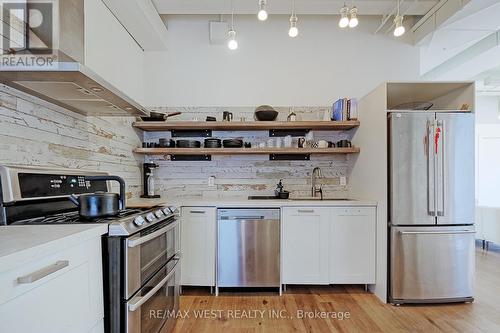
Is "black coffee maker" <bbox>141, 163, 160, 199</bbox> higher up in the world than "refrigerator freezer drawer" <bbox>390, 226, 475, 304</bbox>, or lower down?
higher up

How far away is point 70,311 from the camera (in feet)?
3.45

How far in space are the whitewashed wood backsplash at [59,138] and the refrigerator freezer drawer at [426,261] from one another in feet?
9.29

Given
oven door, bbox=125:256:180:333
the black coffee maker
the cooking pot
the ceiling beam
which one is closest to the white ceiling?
the ceiling beam

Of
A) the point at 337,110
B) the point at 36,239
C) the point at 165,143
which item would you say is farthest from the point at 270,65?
the point at 36,239

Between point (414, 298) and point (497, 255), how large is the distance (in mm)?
2604

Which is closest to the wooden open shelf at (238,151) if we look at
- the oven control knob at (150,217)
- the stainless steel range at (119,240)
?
the stainless steel range at (119,240)

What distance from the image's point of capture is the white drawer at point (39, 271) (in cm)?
77

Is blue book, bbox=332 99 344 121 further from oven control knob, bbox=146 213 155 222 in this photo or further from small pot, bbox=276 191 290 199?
oven control knob, bbox=146 213 155 222

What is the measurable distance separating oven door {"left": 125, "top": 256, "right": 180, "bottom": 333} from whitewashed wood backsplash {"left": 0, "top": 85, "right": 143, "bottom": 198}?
106 centimetres

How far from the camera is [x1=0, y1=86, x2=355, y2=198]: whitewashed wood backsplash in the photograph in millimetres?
2056

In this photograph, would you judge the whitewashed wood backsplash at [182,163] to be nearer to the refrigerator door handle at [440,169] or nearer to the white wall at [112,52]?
the white wall at [112,52]

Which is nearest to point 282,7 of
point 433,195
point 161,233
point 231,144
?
point 231,144

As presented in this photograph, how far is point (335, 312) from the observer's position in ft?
8.02

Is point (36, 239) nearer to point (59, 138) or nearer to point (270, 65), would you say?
point (59, 138)
